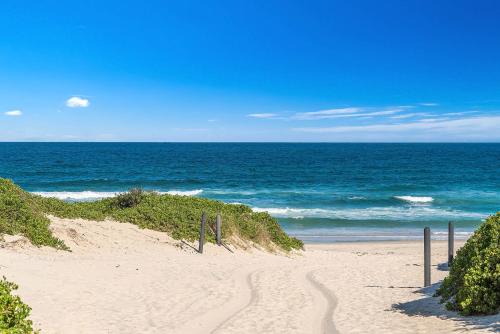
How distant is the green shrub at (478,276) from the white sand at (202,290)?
0.97 feet

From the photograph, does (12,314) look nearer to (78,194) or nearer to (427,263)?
(427,263)

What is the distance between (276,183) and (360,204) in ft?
61.1

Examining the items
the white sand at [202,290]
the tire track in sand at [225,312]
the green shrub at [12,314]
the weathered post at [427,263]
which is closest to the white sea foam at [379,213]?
the white sand at [202,290]

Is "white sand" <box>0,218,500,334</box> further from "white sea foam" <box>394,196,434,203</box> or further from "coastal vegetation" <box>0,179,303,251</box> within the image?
"white sea foam" <box>394,196,434,203</box>

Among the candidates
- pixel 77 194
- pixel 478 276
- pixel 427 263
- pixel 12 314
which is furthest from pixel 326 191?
pixel 12 314

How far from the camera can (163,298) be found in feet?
38.1

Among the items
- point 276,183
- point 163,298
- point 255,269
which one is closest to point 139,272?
point 163,298

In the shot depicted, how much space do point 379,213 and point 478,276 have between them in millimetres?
33339

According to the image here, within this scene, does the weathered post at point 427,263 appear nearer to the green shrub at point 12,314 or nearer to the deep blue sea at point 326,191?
the green shrub at point 12,314

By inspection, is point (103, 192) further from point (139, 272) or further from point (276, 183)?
point (139, 272)

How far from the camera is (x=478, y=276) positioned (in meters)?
8.40

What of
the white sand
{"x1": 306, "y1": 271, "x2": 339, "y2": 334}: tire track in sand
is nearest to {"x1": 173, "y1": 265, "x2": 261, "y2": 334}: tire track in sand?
the white sand

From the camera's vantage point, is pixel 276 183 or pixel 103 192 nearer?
pixel 103 192

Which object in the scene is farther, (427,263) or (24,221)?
(24,221)
